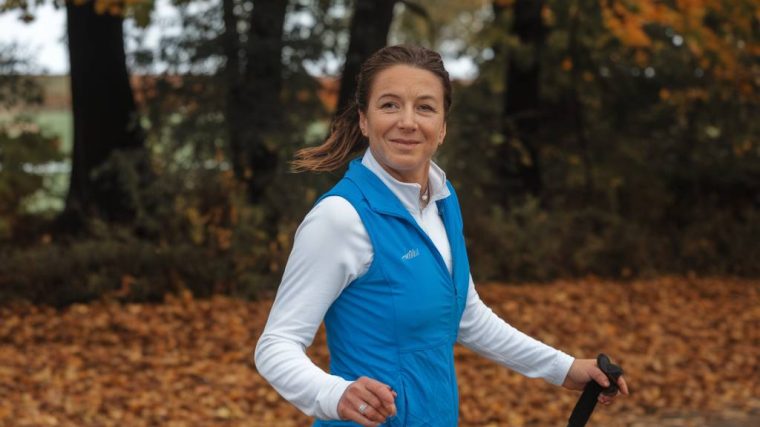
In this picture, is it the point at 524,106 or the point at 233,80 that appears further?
the point at 524,106

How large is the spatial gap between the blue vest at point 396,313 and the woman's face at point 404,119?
0.25 feet

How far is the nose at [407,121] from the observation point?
8.64 feet

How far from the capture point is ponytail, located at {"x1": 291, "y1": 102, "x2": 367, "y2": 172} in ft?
9.53

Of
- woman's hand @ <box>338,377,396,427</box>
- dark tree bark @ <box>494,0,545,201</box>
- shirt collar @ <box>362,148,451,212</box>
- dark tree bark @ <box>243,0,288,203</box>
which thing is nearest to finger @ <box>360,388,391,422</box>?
woman's hand @ <box>338,377,396,427</box>

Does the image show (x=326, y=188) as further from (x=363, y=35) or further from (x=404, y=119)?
(x=404, y=119)

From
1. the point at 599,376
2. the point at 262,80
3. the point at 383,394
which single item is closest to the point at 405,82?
the point at 383,394

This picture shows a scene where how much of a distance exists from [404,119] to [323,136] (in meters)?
8.64

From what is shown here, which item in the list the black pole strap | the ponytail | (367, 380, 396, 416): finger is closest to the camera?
(367, 380, 396, 416): finger

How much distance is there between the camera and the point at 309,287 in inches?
97.7

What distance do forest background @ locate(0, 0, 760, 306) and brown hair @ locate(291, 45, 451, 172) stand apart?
672 cm

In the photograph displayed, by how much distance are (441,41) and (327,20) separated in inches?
1274

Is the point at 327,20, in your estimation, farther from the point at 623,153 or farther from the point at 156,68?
the point at 623,153

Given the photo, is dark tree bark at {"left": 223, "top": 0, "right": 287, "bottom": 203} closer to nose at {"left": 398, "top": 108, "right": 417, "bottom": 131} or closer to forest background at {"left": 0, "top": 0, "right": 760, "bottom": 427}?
forest background at {"left": 0, "top": 0, "right": 760, "bottom": 427}

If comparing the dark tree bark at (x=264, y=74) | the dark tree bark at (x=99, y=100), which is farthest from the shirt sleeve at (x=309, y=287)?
the dark tree bark at (x=99, y=100)
